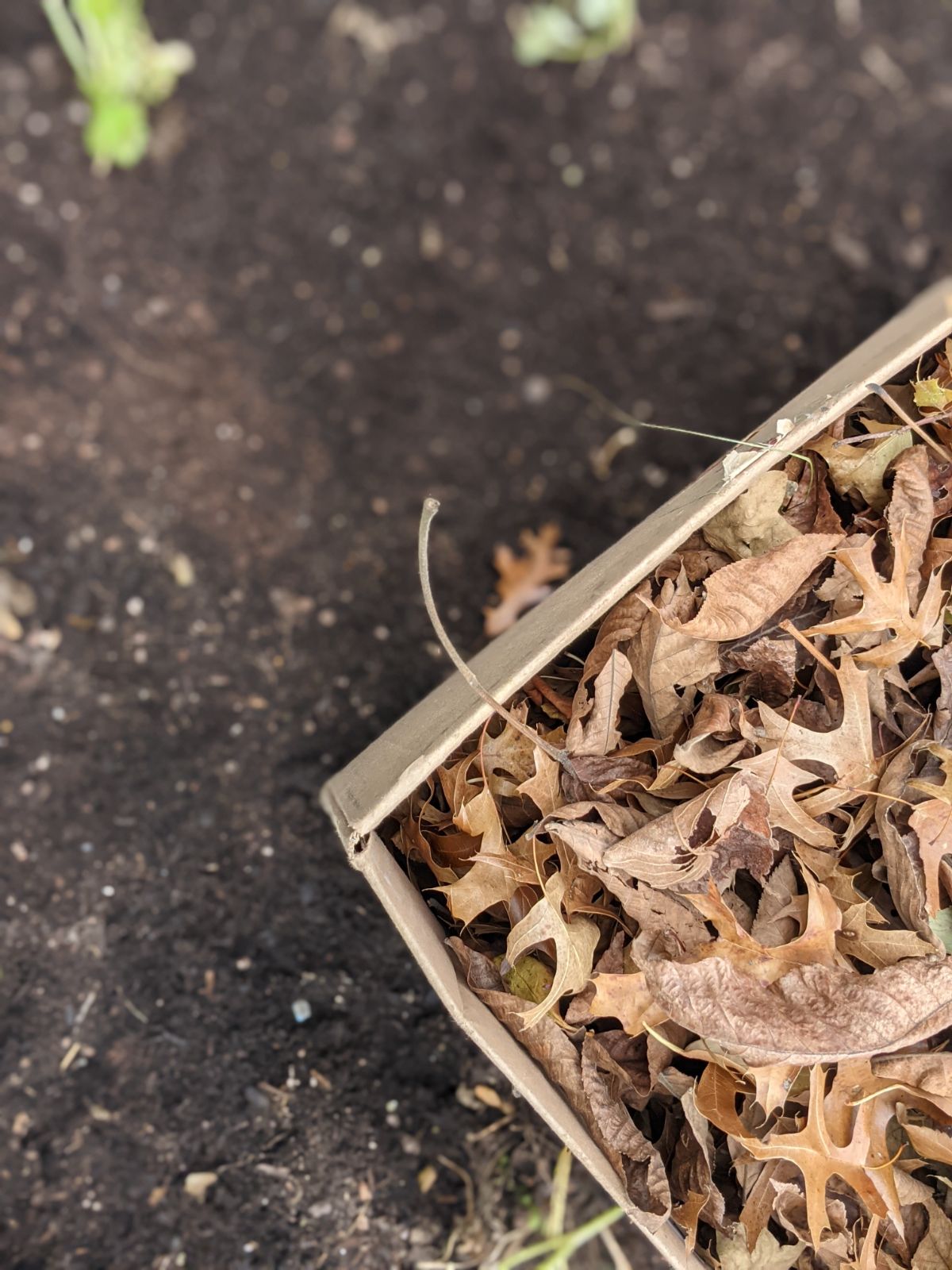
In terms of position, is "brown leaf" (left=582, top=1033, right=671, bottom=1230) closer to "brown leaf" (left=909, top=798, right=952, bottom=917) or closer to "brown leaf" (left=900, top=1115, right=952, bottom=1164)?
"brown leaf" (left=900, top=1115, right=952, bottom=1164)

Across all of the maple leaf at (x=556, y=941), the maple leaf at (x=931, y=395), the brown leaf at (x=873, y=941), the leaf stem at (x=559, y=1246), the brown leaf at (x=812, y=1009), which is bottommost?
the leaf stem at (x=559, y=1246)

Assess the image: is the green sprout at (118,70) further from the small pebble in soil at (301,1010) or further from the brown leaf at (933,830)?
the brown leaf at (933,830)

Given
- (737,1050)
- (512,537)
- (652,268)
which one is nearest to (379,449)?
(512,537)

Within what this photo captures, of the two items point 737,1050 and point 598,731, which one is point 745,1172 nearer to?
point 737,1050

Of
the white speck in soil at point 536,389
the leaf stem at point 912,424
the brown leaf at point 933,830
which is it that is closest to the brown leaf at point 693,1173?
the brown leaf at point 933,830

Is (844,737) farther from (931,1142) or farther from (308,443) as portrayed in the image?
(308,443)

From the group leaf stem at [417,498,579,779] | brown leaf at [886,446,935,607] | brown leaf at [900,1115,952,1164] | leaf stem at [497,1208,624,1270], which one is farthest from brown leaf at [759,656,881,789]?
leaf stem at [497,1208,624,1270]
